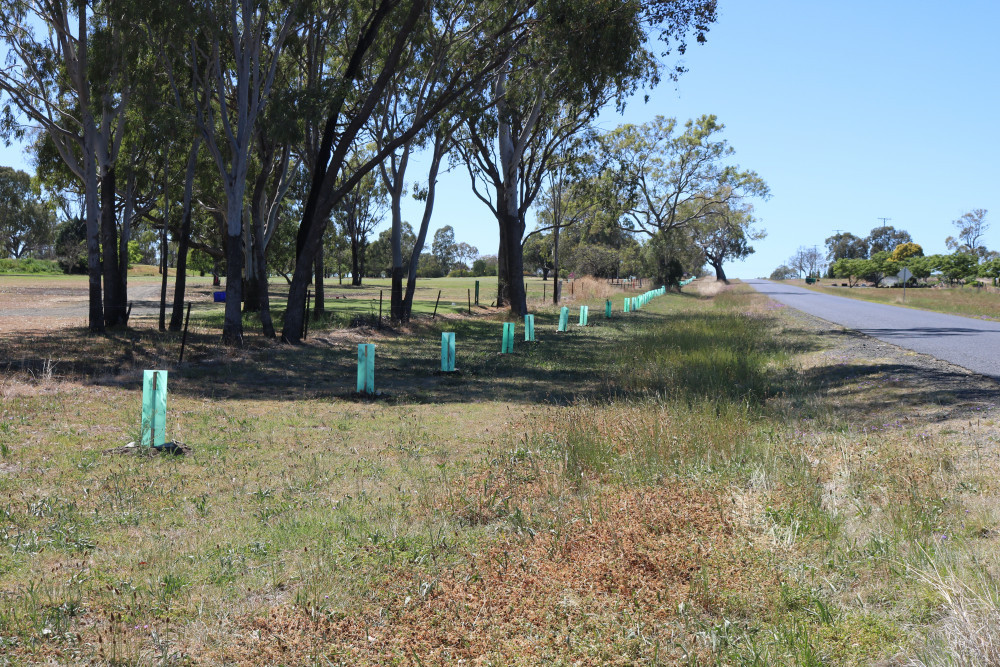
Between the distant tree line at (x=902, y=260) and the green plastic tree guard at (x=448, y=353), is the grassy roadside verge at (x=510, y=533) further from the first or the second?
the distant tree line at (x=902, y=260)

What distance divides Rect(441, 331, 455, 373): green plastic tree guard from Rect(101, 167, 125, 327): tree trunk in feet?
38.8

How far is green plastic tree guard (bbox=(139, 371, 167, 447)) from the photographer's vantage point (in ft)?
29.6

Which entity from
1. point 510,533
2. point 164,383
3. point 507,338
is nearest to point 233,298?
point 507,338

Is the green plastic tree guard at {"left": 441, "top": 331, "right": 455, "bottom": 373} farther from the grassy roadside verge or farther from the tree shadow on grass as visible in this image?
the grassy roadside verge

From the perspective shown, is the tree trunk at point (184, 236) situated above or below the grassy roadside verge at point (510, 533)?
above

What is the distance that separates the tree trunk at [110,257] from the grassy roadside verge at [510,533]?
11.8 meters

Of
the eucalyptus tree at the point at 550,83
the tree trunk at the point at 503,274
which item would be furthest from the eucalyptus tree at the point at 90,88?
the tree trunk at the point at 503,274

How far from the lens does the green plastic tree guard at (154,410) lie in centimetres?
903

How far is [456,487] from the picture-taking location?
25.1 ft

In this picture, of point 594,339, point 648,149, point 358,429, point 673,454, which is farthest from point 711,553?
point 648,149

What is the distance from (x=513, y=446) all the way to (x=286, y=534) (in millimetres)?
3634

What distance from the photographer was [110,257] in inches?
929

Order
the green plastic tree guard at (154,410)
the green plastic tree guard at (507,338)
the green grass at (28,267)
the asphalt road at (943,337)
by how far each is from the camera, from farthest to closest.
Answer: the green grass at (28,267), the green plastic tree guard at (507,338), the asphalt road at (943,337), the green plastic tree guard at (154,410)

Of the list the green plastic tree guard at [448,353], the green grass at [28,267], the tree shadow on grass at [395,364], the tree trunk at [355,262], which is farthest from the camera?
the green grass at [28,267]
